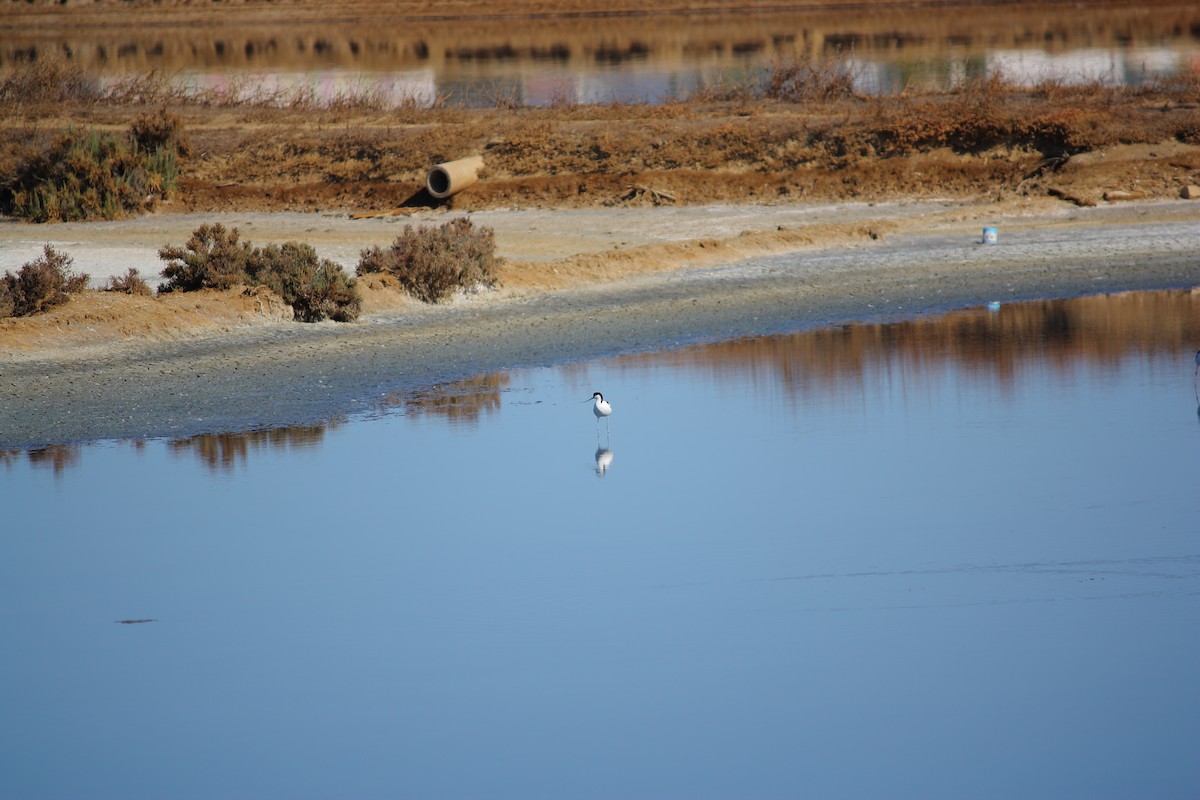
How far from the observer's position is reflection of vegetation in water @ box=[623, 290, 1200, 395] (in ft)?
46.1

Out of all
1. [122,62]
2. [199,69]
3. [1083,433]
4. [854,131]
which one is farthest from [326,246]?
[122,62]

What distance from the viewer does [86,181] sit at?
84.9 ft

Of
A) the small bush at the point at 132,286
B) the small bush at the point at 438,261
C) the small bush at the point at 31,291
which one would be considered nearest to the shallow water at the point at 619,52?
the small bush at the point at 438,261

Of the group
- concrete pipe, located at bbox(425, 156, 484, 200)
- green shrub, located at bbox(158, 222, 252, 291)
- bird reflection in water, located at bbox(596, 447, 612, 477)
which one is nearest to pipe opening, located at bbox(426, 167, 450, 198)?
concrete pipe, located at bbox(425, 156, 484, 200)

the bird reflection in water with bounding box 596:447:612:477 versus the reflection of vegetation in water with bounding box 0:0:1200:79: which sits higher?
the reflection of vegetation in water with bounding box 0:0:1200:79

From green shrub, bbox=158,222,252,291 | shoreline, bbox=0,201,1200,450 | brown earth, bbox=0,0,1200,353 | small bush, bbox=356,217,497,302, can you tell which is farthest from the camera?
brown earth, bbox=0,0,1200,353

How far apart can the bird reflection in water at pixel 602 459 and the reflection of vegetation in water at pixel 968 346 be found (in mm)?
2604

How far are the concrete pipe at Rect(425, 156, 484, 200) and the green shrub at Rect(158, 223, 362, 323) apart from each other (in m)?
7.80

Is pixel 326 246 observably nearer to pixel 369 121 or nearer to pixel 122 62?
pixel 369 121

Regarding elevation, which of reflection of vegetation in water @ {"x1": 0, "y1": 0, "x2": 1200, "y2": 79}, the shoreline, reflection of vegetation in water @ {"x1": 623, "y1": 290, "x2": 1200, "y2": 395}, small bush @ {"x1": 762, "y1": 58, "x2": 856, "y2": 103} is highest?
reflection of vegetation in water @ {"x1": 0, "y1": 0, "x2": 1200, "y2": 79}

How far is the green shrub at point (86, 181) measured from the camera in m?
25.5

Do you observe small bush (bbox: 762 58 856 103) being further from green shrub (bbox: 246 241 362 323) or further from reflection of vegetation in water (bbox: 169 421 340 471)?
reflection of vegetation in water (bbox: 169 421 340 471)

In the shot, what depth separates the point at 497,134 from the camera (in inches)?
1078

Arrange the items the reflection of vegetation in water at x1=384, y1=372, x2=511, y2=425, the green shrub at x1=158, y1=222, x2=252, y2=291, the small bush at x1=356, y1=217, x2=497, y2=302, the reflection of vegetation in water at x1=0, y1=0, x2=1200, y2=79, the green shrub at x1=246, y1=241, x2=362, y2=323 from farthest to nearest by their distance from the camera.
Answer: the reflection of vegetation in water at x1=0, y1=0, x2=1200, y2=79 → the small bush at x1=356, y1=217, x2=497, y2=302 → the green shrub at x1=158, y1=222, x2=252, y2=291 → the green shrub at x1=246, y1=241, x2=362, y2=323 → the reflection of vegetation in water at x1=384, y1=372, x2=511, y2=425
